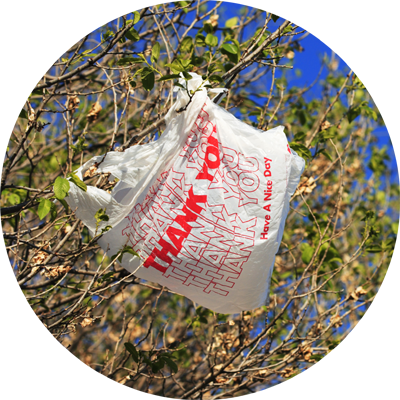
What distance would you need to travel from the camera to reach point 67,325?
6.87 ft

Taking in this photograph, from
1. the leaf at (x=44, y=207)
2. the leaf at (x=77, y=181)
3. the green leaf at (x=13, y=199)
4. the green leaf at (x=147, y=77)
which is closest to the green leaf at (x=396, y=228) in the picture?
the green leaf at (x=147, y=77)

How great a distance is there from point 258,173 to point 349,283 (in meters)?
2.71

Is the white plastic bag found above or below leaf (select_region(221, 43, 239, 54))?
below

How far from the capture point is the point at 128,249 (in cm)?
188

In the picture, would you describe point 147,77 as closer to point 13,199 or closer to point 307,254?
point 13,199

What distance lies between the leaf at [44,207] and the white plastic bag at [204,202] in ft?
0.39

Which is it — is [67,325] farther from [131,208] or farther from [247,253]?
[247,253]

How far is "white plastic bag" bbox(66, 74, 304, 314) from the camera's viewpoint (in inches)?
71.1

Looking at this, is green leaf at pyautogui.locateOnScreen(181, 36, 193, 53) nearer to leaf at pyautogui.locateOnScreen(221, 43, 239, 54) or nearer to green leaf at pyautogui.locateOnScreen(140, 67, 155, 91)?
leaf at pyautogui.locateOnScreen(221, 43, 239, 54)

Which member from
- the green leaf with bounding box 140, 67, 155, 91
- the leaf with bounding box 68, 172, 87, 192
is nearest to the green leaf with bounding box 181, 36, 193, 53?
the green leaf with bounding box 140, 67, 155, 91

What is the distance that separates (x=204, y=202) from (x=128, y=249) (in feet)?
1.16

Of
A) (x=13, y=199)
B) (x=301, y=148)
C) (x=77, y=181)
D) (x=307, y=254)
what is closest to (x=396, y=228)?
(x=307, y=254)

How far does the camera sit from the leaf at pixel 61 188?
1735mm

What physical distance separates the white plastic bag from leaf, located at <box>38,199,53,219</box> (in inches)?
4.7
